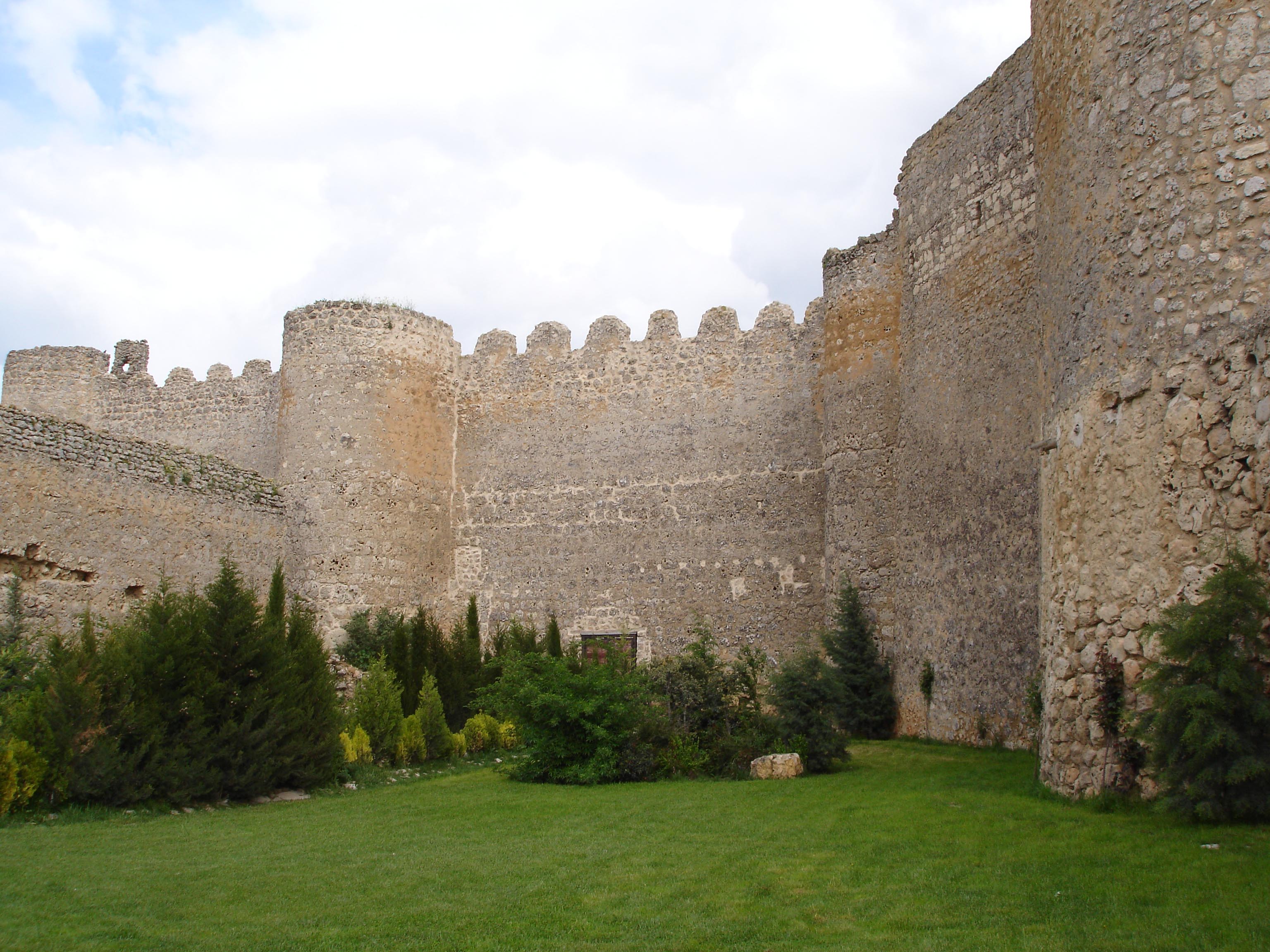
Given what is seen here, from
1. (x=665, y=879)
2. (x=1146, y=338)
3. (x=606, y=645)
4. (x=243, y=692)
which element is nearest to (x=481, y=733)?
(x=606, y=645)

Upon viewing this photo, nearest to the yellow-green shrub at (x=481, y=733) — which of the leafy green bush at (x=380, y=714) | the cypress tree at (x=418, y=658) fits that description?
the cypress tree at (x=418, y=658)

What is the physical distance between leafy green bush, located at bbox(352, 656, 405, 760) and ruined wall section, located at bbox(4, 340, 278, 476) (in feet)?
34.4

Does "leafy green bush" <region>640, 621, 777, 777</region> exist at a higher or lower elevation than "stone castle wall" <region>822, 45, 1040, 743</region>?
lower

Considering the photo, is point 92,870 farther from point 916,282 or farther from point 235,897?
point 916,282

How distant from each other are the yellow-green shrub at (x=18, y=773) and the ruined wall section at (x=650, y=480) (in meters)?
11.3

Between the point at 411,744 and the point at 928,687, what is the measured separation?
6689 mm

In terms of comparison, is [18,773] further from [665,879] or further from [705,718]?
[705,718]

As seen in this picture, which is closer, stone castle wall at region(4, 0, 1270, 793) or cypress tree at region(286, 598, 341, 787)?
stone castle wall at region(4, 0, 1270, 793)

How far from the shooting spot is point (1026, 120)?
40.7ft

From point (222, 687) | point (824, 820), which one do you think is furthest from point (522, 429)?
point (824, 820)

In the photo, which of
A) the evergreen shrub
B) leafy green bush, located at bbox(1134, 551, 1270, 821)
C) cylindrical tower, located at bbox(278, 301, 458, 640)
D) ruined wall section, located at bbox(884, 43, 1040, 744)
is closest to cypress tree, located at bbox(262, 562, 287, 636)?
the evergreen shrub

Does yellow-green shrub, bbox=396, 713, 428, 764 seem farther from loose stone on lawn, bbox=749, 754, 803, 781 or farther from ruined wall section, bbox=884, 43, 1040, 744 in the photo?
ruined wall section, bbox=884, 43, 1040, 744

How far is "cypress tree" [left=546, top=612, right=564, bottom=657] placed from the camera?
60.7ft

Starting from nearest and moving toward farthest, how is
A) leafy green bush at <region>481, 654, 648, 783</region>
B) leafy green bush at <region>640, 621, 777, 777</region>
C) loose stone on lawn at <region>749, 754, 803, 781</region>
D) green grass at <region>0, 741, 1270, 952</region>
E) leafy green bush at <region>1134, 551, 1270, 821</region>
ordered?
green grass at <region>0, 741, 1270, 952</region> < leafy green bush at <region>1134, 551, 1270, 821</region> < loose stone on lawn at <region>749, 754, 803, 781</region> < leafy green bush at <region>481, 654, 648, 783</region> < leafy green bush at <region>640, 621, 777, 777</region>
